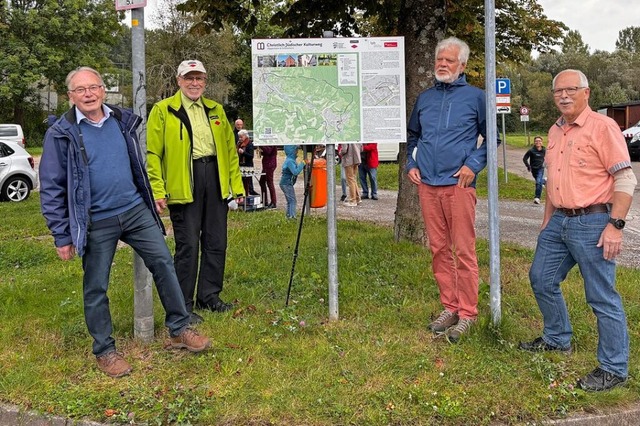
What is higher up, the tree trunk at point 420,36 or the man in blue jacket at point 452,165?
the tree trunk at point 420,36

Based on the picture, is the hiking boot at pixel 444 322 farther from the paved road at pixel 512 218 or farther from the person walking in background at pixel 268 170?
the person walking in background at pixel 268 170

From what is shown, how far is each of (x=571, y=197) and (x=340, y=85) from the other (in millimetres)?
1877

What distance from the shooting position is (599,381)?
372 centimetres

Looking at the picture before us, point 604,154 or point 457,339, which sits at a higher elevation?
point 604,154

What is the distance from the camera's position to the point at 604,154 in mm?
3598

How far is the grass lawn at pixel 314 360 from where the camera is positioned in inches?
138

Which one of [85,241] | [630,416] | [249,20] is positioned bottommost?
[630,416]

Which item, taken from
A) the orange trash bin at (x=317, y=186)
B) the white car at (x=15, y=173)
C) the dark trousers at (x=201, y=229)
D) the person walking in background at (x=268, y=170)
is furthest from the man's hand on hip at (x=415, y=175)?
the white car at (x=15, y=173)

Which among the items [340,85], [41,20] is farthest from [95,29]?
[340,85]

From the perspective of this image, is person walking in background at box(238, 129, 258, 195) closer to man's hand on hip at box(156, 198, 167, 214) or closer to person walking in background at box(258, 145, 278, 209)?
person walking in background at box(258, 145, 278, 209)

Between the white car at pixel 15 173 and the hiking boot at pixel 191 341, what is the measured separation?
40.5ft

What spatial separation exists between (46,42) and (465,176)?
39503 millimetres

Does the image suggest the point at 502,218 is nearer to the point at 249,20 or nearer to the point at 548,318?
the point at 249,20

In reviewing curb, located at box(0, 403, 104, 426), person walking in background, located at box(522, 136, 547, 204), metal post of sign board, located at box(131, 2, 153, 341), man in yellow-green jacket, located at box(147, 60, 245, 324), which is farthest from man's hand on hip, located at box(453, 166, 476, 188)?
person walking in background, located at box(522, 136, 547, 204)
